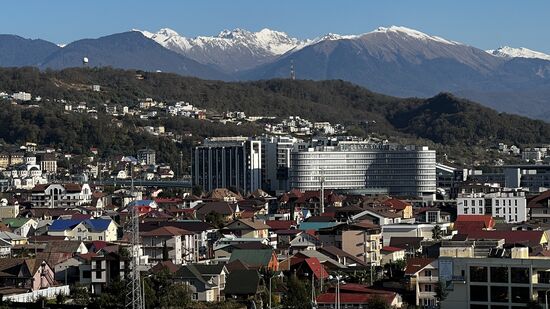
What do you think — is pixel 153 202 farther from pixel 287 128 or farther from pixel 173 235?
pixel 287 128

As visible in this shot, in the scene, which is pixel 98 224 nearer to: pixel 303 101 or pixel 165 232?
pixel 165 232

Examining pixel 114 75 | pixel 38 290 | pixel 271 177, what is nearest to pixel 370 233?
pixel 38 290

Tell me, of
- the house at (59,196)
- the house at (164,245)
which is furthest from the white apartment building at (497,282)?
the house at (59,196)

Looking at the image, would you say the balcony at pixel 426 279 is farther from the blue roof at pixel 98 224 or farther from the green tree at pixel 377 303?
the blue roof at pixel 98 224

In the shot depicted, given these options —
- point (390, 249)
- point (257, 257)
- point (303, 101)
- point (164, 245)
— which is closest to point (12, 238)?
point (164, 245)

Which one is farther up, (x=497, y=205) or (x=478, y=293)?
(x=478, y=293)
